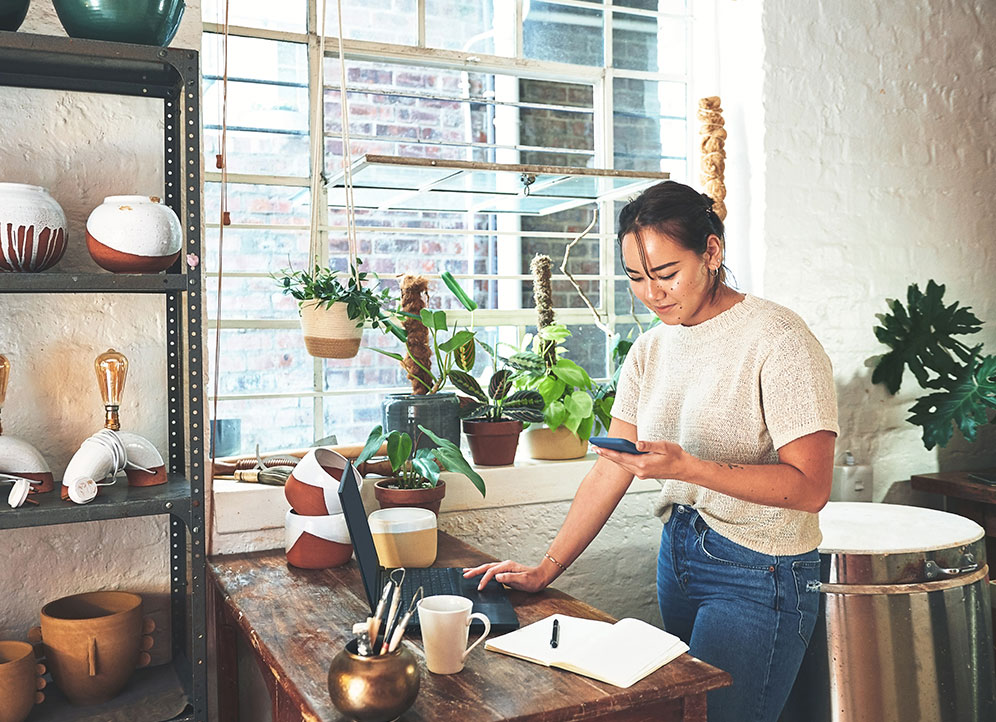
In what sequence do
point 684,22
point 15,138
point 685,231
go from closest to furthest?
point 685,231
point 15,138
point 684,22

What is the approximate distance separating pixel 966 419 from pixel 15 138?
2998mm

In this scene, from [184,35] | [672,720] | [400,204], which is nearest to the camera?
[672,720]

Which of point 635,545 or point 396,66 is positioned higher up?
point 396,66

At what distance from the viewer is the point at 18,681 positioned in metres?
1.94

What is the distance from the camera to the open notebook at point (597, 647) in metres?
1.63

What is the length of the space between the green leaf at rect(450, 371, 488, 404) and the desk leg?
35.9 inches

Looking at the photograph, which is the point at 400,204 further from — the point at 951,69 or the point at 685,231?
the point at 951,69

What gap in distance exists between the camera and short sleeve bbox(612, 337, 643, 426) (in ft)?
7.54

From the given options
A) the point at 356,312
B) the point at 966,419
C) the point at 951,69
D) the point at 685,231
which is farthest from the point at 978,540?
the point at 951,69

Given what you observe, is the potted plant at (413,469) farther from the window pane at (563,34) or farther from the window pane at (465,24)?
the window pane at (563,34)

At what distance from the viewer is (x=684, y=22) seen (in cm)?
349

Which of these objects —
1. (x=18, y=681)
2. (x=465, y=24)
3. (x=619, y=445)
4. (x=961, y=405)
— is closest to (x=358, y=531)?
(x=619, y=445)

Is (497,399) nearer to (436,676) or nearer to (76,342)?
(76,342)

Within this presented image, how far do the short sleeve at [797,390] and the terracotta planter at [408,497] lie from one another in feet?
3.08
